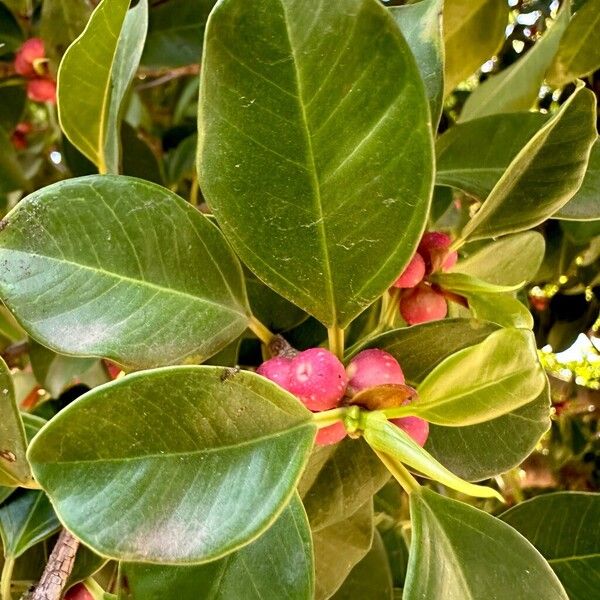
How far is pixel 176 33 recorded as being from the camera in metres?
1.07

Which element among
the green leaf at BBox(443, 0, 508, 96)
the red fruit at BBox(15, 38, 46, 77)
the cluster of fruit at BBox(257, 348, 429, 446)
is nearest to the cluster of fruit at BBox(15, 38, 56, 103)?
the red fruit at BBox(15, 38, 46, 77)

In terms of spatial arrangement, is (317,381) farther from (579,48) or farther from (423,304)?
(579,48)

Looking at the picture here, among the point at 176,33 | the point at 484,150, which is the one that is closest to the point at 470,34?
the point at 484,150

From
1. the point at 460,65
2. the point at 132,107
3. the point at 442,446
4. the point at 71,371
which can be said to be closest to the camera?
the point at 442,446

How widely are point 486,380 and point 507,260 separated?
324mm

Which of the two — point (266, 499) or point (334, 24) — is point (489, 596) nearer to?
point (266, 499)

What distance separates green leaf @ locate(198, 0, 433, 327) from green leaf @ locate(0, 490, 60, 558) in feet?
1.03

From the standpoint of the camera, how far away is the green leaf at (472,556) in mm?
490

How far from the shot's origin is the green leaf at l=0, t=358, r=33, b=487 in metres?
0.52

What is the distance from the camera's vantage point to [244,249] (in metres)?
0.47

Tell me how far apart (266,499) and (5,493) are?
33 centimetres

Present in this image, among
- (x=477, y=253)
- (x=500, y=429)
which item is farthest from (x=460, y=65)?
(x=500, y=429)

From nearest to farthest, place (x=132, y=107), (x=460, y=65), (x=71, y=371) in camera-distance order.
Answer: (x=460, y=65) → (x=71, y=371) → (x=132, y=107)

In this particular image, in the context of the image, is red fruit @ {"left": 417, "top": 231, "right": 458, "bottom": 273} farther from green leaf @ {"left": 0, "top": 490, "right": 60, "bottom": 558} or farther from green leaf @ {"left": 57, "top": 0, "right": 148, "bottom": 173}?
green leaf @ {"left": 0, "top": 490, "right": 60, "bottom": 558}
